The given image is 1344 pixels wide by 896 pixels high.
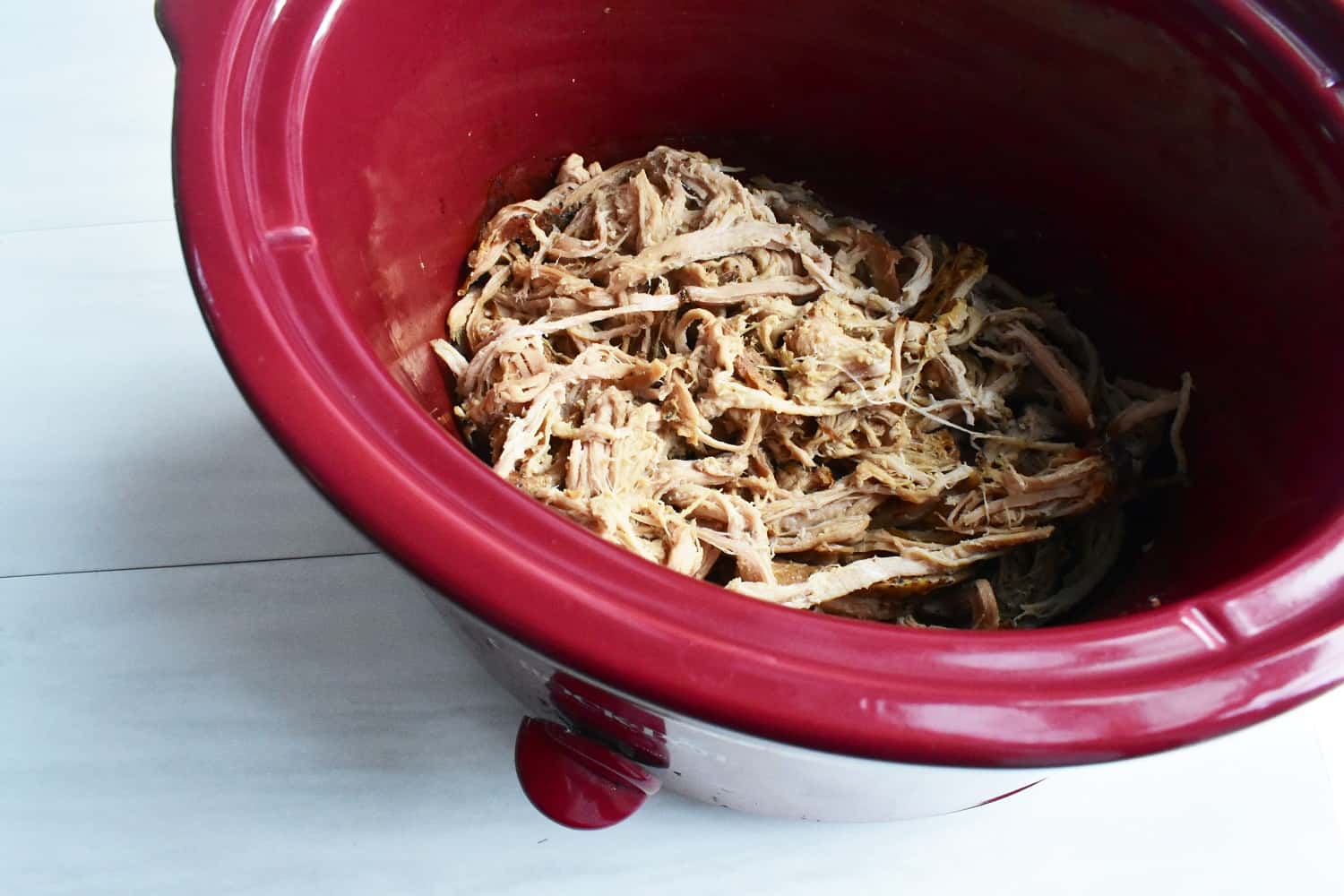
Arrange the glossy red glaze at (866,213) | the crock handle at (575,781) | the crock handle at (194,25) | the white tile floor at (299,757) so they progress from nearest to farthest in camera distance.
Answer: the glossy red glaze at (866,213), the crock handle at (194,25), the crock handle at (575,781), the white tile floor at (299,757)

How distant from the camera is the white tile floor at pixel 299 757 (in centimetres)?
75

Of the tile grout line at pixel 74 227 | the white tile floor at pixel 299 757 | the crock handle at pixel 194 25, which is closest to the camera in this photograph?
the crock handle at pixel 194 25

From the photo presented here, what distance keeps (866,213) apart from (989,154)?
0.37 feet

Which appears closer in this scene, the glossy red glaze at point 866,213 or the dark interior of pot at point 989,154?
the glossy red glaze at point 866,213

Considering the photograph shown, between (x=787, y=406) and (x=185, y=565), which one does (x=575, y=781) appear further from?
(x=185, y=565)

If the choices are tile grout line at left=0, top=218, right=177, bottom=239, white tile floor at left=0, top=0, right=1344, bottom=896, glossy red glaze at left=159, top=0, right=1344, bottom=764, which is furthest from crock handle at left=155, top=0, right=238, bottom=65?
tile grout line at left=0, top=218, right=177, bottom=239

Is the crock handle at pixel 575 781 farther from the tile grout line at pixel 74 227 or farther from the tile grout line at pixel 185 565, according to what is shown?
the tile grout line at pixel 74 227

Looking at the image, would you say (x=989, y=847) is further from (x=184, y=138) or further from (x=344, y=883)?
(x=184, y=138)

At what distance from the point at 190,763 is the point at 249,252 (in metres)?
0.49

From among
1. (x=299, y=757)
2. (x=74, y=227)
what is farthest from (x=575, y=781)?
(x=74, y=227)

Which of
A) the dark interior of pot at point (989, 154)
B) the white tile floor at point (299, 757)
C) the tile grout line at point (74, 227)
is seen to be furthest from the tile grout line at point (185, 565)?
the tile grout line at point (74, 227)

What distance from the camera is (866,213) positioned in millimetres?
826

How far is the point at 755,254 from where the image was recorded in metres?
0.74

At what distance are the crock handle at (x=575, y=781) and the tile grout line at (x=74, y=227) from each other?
0.69 metres
